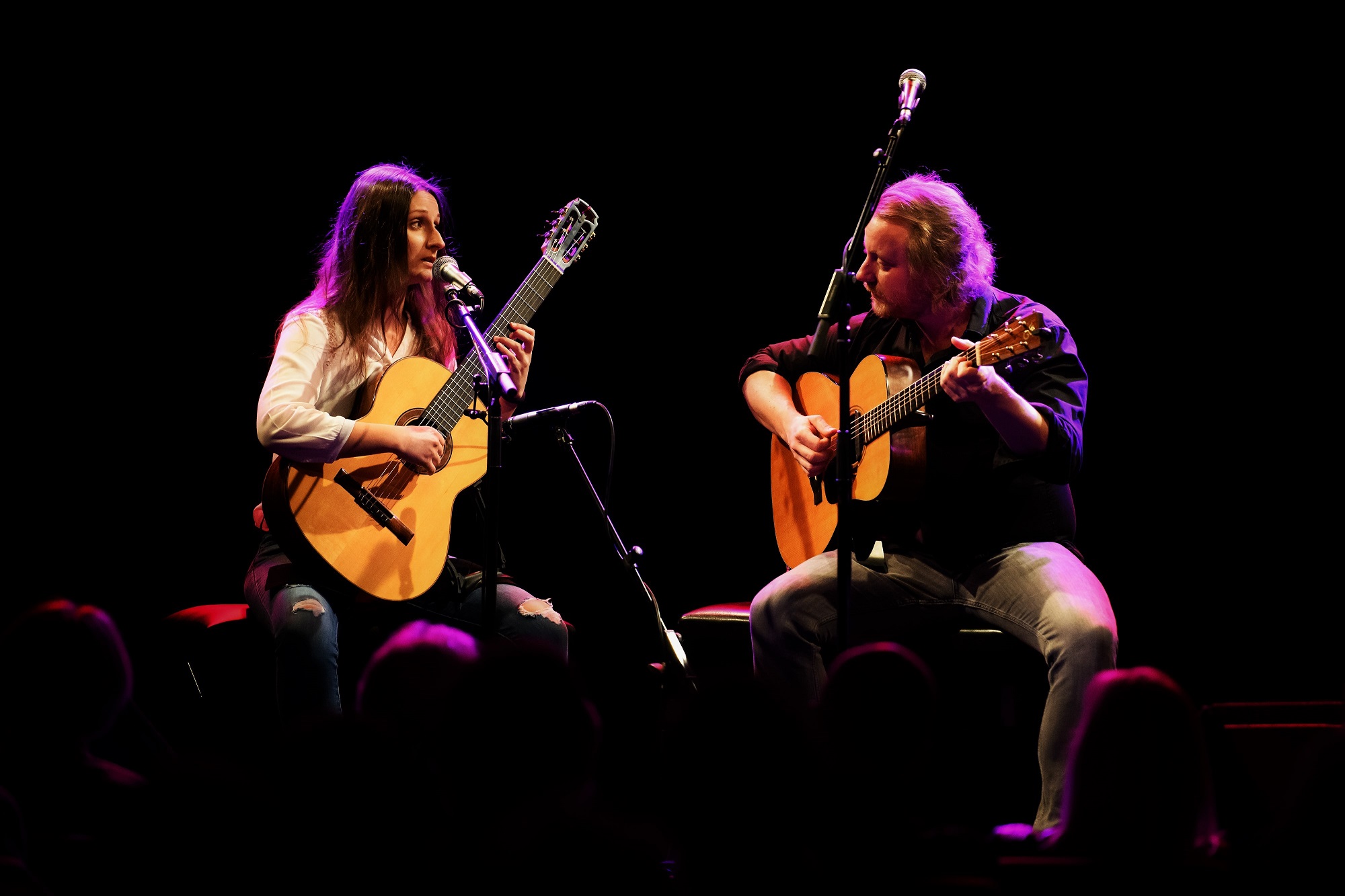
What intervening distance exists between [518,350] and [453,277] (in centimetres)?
41

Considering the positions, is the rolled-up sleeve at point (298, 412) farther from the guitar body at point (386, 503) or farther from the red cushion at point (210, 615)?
the red cushion at point (210, 615)

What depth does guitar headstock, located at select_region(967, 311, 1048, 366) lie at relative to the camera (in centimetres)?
293

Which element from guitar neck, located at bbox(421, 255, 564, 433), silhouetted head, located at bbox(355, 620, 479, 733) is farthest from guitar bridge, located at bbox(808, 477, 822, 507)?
silhouetted head, located at bbox(355, 620, 479, 733)

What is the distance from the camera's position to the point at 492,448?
9.05ft

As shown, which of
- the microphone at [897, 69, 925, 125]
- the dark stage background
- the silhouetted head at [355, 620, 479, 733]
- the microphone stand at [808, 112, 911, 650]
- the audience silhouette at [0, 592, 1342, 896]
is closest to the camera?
the audience silhouette at [0, 592, 1342, 896]

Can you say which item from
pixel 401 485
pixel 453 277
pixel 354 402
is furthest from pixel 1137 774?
pixel 354 402

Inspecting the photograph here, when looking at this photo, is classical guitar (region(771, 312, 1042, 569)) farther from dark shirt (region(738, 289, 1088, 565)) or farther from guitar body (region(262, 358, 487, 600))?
guitar body (region(262, 358, 487, 600))

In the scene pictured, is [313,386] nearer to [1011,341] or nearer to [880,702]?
[1011,341]

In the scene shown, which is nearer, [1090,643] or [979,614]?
[1090,643]

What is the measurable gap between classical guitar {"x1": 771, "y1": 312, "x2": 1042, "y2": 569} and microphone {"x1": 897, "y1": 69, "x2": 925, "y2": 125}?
64 cm

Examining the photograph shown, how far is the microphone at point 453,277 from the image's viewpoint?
290 centimetres

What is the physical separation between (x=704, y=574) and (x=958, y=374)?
230 centimetres

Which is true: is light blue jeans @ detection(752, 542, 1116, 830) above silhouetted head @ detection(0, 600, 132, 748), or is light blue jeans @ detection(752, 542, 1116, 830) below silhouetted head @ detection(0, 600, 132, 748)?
below

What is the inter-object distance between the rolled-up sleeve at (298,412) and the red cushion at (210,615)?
0.61 m
